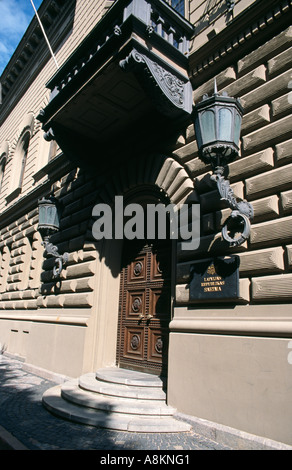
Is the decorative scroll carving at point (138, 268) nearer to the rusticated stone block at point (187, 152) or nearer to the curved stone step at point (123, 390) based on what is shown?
the curved stone step at point (123, 390)

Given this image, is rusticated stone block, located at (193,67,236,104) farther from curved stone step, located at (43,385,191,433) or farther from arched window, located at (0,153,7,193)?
arched window, located at (0,153,7,193)

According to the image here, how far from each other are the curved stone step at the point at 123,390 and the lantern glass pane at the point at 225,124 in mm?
4295

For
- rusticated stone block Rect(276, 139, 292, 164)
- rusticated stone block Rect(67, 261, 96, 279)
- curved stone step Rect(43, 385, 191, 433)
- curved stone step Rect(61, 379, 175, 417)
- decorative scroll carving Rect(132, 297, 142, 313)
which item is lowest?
curved stone step Rect(43, 385, 191, 433)

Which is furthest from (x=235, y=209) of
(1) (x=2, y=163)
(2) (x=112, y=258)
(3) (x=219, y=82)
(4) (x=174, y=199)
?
(1) (x=2, y=163)

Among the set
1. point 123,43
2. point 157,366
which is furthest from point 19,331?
point 123,43

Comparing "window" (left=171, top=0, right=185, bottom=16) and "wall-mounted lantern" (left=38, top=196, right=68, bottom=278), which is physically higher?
"window" (left=171, top=0, right=185, bottom=16)

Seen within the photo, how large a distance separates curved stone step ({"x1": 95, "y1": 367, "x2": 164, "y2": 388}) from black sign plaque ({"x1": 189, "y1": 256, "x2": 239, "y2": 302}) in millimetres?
1819

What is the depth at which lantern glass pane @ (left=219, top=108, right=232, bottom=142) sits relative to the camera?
478 centimetres

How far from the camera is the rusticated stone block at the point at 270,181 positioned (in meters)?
4.58

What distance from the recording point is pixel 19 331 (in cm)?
1255

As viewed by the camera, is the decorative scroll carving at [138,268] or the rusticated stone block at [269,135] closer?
the rusticated stone block at [269,135]

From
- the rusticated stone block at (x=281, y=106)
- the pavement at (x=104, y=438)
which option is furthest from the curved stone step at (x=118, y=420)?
the rusticated stone block at (x=281, y=106)

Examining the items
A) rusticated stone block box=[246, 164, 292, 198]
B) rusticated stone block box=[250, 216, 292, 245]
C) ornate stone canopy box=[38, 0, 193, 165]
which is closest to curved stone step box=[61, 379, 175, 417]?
rusticated stone block box=[250, 216, 292, 245]

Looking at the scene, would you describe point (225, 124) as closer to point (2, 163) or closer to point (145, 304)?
point (145, 304)
